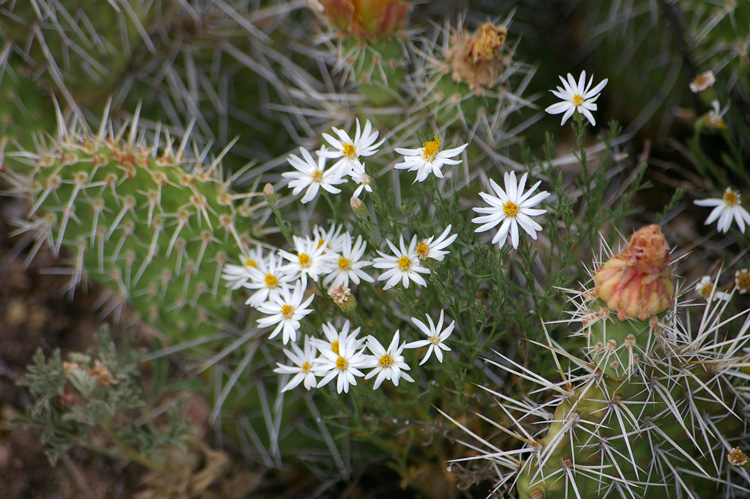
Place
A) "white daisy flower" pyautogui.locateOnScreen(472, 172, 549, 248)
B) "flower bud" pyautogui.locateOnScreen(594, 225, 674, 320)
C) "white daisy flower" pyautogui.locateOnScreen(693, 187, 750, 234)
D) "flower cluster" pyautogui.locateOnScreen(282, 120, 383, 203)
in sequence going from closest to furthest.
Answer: "flower bud" pyautogui.locateOnScreen(594, 225, 674, 320)
"white daisy flower" pyautogui.locateOnScreen(472, 172, 549, 248)
"flower cluster" pyautogui.locateOnScreen(282, 120, 383, 203)
"white daisy flower" pyautogui.locateOnScreen(693, 187, 750, 234)

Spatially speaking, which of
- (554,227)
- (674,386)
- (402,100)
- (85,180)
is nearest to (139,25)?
(85,180)

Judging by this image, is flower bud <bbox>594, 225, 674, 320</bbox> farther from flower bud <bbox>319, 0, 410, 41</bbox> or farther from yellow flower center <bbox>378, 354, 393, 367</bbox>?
flower bud <bbox>319, 0, 410, 41</bbox>

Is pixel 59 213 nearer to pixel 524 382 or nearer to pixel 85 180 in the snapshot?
pixel 85 180

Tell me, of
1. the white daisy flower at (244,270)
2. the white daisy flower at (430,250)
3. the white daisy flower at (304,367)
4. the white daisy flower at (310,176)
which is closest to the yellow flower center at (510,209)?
the white daisy flower at (430,250)

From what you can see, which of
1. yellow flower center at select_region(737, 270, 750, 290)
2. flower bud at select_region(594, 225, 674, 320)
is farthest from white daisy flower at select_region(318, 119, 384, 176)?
yellow flower center at select_region(737, 270, 750, 290)

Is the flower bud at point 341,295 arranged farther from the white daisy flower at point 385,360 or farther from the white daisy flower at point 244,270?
the white daisy flower at point 244,270

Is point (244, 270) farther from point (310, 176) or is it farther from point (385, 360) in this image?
point (385, 360)
